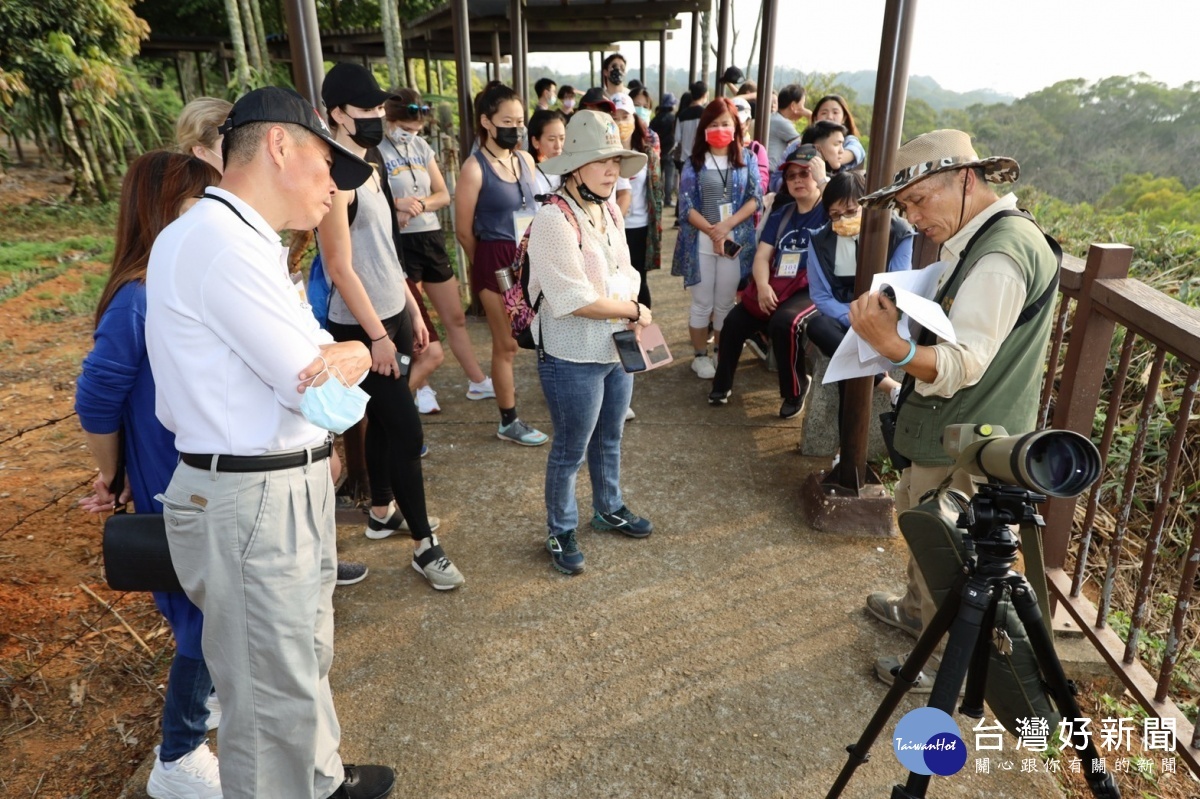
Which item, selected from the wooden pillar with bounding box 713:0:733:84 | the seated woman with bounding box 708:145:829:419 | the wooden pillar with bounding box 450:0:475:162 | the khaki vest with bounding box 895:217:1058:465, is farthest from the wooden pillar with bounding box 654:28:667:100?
the khaki vest with bounding box 895:217:1058:465

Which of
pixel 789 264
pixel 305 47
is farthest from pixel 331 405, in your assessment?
pixel 789 264

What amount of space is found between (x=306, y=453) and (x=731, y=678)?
1724 millimetres

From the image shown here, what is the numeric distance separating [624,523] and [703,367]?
7.35 ft

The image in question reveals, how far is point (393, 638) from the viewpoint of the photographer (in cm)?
295

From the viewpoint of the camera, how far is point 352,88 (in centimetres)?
298

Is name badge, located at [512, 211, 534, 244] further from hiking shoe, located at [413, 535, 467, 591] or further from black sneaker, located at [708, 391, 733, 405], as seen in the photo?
hiking shoe, located at [413, 535, 467, 591]

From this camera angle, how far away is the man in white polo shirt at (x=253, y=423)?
158 centimetres

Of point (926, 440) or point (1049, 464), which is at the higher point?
point (1049, 464)

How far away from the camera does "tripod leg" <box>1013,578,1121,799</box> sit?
5.71ft

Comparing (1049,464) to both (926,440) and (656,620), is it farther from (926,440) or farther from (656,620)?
(656,620)

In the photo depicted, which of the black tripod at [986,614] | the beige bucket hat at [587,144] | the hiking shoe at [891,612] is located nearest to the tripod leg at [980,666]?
the black tripod at [986,614]

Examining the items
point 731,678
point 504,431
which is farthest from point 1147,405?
point 504,431

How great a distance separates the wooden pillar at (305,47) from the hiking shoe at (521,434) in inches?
82.1

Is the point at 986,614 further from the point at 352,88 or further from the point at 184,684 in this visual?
the point at 352,88
